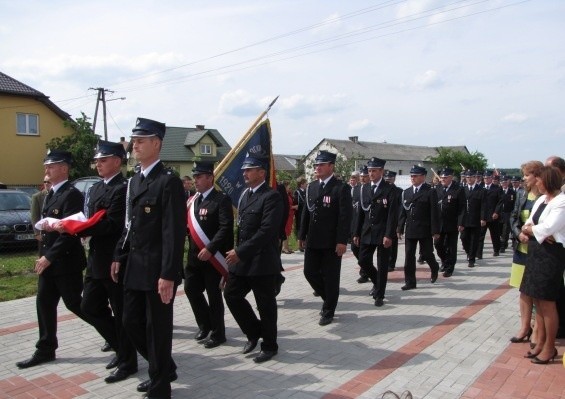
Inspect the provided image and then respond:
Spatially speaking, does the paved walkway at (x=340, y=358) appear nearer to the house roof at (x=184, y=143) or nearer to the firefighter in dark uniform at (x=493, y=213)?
the firefighter in dark uniform at (x=493, y=213)

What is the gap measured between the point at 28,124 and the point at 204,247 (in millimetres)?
27587

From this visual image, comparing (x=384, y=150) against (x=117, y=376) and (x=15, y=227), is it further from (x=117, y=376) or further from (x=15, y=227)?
(x=117, y=376)

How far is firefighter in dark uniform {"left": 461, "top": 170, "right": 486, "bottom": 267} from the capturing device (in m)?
11.2

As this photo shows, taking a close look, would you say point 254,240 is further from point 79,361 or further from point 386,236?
point 386,236

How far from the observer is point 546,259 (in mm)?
4809

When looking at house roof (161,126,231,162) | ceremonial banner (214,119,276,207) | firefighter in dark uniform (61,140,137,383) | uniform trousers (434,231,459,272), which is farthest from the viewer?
house roof (161,126,231,162)

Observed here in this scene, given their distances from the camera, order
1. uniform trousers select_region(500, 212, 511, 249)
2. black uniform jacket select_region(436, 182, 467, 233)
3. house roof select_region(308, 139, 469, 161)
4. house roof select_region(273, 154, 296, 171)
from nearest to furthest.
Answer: black uniform jacket select_region(436, 182, 467, 233) → uniform trousers select_region(500, 212, 511, 249) → house roof select_region(308, 139, 469, 161) → house roof select_region(273, 154, 296, 171)

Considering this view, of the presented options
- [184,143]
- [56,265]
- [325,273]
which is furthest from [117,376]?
[184,143]

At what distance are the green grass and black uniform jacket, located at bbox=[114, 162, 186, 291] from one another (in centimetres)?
502

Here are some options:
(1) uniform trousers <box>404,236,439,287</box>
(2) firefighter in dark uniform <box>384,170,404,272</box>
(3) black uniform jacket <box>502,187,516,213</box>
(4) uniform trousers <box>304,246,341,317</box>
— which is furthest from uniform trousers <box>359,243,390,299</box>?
(3) black uniform jacket <box>502,187,516,213</box>

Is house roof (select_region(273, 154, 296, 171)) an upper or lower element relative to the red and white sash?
upper

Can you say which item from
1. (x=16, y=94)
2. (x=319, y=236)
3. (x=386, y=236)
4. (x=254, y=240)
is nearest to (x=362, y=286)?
(x=386, y=236)

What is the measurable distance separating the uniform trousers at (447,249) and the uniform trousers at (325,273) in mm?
3880

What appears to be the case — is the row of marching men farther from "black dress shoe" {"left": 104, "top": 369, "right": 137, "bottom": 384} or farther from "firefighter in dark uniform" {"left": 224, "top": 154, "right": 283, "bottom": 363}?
"black dress shoe" {"left": 104, "top": 369, "right": 137, "bottom": 384}
